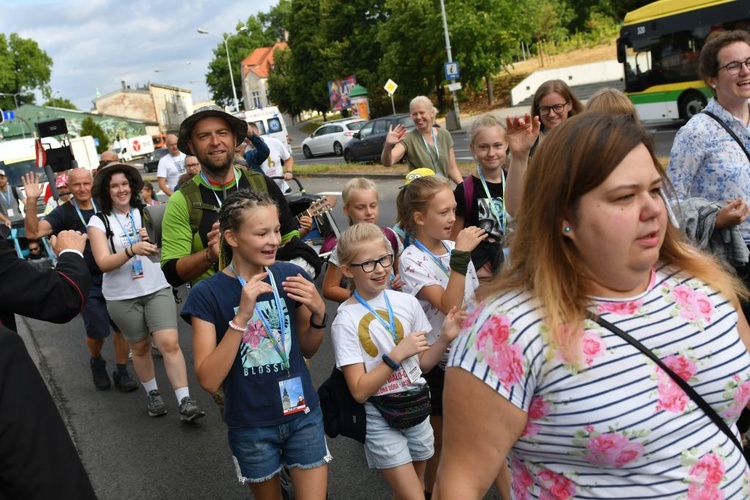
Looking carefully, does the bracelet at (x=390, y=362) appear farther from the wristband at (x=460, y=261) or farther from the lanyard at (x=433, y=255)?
the lanyard at (x=433, y=255)

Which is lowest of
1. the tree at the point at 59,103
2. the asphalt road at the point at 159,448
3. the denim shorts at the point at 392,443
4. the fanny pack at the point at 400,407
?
the asphalt road at the point at 159,448

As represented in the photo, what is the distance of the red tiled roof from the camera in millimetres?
107812

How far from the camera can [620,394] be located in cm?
158

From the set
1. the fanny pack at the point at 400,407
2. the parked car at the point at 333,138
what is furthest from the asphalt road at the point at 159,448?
the parked car at the point at 333,138

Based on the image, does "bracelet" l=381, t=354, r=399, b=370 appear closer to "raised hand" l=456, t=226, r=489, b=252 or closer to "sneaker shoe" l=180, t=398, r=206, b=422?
"raised hand" l=456, t=226, r=489, b=252

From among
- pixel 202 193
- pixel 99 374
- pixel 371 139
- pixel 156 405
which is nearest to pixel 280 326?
pixel 202 193

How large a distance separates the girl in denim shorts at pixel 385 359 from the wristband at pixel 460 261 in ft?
0.81

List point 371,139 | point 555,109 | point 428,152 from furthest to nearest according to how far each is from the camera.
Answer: point 371,139 < point 428,152 < point 555,109

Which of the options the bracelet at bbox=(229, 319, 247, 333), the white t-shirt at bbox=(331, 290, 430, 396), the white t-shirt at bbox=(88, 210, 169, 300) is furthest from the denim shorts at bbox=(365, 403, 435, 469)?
the white t-shirt at bbox=(88, 210, 169, 300)

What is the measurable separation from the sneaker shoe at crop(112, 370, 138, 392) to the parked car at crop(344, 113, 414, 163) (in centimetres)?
1991

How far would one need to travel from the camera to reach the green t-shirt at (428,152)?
6.10m

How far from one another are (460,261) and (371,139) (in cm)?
2357

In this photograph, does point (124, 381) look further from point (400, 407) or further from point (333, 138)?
point (333, 138)

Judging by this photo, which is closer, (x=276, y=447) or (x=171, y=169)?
(x=276, y=447)
